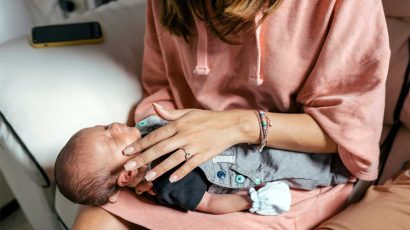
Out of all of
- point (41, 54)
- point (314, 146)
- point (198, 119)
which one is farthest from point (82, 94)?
point (314, 146)

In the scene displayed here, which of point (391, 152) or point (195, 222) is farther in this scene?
point (391, 152)

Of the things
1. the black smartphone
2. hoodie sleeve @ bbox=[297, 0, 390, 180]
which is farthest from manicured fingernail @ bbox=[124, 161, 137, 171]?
the black smartphone

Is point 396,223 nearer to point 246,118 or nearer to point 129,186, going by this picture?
point 246,118

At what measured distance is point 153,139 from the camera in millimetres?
742

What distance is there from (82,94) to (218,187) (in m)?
0.38

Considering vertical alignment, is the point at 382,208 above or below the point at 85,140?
below

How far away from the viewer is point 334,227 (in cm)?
74

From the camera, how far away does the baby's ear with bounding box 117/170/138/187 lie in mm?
734

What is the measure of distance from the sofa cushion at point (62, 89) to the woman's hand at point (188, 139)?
0.70ft

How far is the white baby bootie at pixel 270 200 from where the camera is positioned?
2.47 feet

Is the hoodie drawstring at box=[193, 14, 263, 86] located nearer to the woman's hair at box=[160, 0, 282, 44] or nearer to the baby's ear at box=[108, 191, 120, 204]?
the woman's hair at box=[160, 0, 282, 44]

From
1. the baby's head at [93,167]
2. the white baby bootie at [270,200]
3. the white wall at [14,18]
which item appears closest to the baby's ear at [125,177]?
the baby's head at [93,167]

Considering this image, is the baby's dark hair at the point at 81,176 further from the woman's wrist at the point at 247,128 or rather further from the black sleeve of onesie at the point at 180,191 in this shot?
the woman's wrist at the point at 247,128

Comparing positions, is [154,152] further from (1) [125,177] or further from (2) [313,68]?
(2) [313,68]
